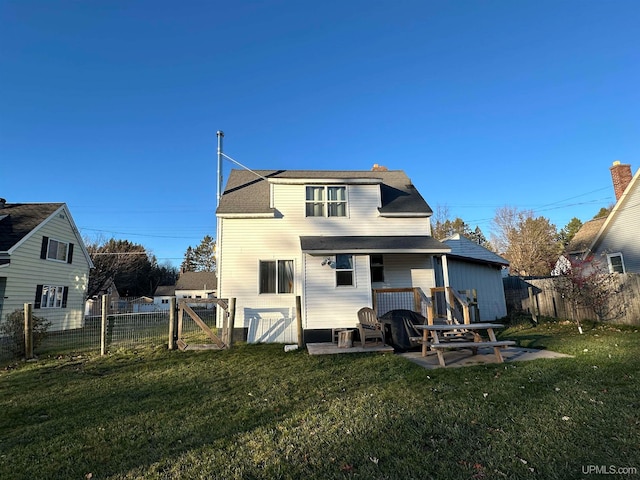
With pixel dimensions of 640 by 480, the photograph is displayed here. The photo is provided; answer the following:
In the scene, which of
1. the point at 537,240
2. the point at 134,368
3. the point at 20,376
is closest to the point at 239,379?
the point at 134,368

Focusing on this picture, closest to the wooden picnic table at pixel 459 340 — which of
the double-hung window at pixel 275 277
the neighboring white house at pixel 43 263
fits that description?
the double-hung window at pixel 275 277

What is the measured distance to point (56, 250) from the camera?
19.2 m

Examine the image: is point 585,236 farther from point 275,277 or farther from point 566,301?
point 275,277

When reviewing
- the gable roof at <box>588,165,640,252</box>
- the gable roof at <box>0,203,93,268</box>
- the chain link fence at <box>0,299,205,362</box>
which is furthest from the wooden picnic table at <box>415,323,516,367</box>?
the gable roof at <box>0,203,93,268</box>

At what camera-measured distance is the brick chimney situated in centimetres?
1831

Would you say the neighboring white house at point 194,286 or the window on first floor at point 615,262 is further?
the neighboring white house at point 194,286

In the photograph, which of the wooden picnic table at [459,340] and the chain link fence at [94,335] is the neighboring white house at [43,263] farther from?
the wooden picnic table at [459,340]

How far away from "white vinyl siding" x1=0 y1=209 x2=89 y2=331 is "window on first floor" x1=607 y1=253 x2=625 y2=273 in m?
27.1

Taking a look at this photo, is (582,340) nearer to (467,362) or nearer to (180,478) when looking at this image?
(467,362)

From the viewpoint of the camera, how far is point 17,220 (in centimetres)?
1764

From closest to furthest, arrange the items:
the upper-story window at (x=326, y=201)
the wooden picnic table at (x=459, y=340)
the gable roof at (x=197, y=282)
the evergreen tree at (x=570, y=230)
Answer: the wooden picnic table at (x=459, y=340)
the upper-story window at (x=326, y=201)
the evergreen tree at (x=570, y=230)
the gable roof at (x=197, y=282)

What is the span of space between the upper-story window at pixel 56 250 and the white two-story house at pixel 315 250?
38.9 feet

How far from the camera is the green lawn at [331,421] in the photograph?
320 cm

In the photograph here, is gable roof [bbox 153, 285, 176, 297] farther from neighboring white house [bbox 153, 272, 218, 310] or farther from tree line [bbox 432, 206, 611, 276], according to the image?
tree line [bbox 432, 206, 611, 276]
